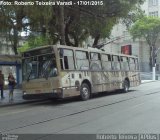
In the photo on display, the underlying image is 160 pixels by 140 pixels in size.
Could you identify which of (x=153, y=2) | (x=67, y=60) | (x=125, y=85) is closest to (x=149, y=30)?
(x=153, y=2)

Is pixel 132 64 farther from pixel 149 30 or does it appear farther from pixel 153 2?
pixel 153 2

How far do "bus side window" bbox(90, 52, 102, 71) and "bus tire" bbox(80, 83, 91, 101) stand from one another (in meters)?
1.29

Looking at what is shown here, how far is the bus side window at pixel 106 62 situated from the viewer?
2335 cm

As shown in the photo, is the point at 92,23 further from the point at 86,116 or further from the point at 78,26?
the point at 86,116

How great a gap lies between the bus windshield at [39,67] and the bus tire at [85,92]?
2.47 metres

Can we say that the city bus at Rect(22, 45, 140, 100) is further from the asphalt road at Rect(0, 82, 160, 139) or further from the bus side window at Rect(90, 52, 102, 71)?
the asphalt road at Rect(0, 82, 160, 139)

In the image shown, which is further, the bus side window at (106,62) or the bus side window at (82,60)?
the bus side window at (106,62)

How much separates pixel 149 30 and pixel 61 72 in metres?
52.9

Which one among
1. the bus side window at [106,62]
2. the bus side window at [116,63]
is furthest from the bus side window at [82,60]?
the bus side window at [116,63]

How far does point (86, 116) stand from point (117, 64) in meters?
12.7

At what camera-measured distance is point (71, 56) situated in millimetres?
19562

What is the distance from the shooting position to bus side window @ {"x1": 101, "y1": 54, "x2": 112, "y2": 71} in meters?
23.4

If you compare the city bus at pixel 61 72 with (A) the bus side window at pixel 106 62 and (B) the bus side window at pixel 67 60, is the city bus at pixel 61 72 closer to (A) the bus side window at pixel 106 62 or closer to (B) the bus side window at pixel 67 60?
(B) the bus side window at pixel 67 60

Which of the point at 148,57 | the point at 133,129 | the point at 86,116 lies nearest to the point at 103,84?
the point at 86,116
